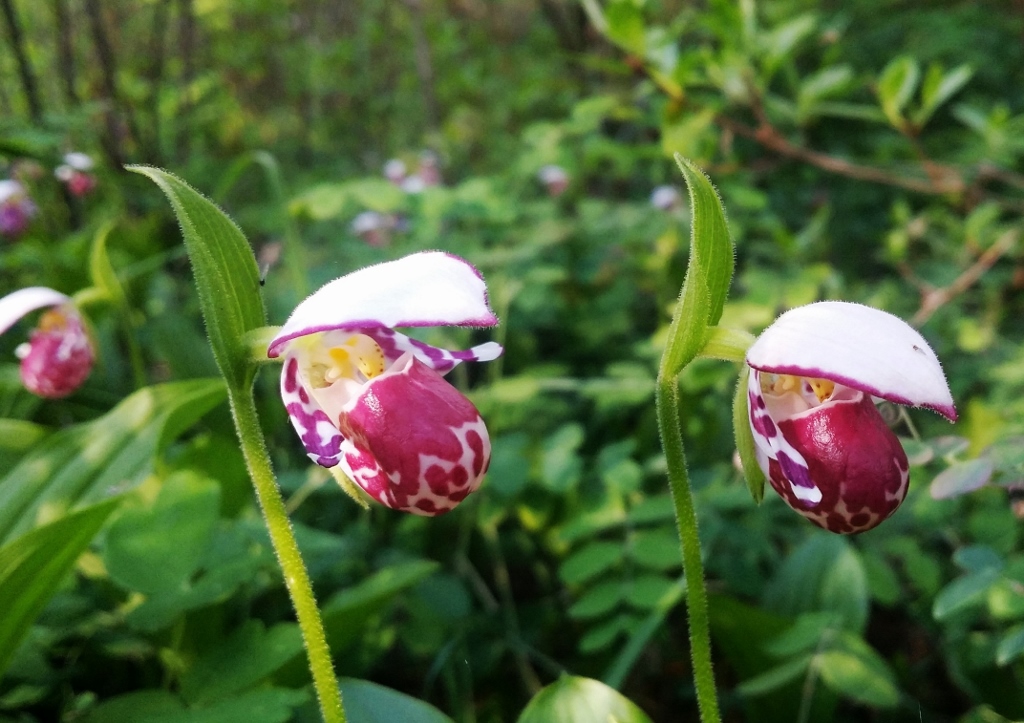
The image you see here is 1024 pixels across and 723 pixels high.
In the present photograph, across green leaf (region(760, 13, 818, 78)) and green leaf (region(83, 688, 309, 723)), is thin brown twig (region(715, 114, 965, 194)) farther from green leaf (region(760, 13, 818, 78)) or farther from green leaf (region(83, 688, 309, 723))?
green leaf (region(83, 688, 309, 723))

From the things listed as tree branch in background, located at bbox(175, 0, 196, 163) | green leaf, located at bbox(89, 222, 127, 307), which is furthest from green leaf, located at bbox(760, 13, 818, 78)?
tree branch in background, located at bbox(175, 0, 196, 163)

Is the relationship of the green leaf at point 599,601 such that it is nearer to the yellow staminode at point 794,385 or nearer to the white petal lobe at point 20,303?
the yellow staminode at point 794,385

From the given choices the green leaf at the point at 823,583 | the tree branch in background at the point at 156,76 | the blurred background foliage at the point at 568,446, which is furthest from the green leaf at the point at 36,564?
the tree branch in background at the point at 156,76

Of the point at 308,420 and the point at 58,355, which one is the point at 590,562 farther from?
the point at 58,355

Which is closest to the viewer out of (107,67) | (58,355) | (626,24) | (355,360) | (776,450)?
(776,450)

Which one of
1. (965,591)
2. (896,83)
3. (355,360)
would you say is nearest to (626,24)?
(896,83)

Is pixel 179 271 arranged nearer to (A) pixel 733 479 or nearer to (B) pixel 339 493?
(B) pixel 339 493
